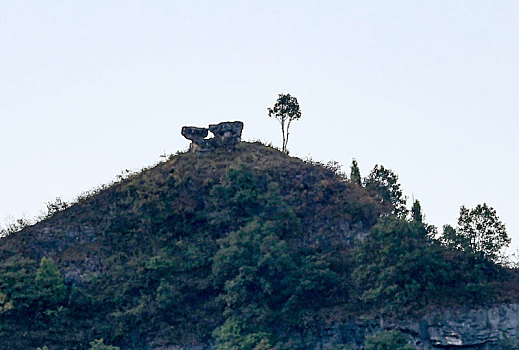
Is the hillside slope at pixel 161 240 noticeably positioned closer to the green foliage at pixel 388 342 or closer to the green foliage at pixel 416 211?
the green foliage at pixel 416 211

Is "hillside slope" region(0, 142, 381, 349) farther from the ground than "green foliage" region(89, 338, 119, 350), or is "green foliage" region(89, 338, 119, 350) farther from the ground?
"hillside slope" region(0, 142, 381, 349)

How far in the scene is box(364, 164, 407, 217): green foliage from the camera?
57844 millimetres

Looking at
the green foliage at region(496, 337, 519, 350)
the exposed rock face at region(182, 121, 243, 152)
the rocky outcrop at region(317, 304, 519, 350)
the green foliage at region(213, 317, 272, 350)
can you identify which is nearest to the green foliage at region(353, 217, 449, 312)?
the rocky outcrop at region(317, 304, 519, 350)

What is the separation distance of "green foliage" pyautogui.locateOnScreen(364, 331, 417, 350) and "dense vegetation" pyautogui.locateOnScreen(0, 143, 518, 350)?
0.44 ft

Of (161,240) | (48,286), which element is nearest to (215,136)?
(161,240)

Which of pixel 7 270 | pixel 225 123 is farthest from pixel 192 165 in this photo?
pixel 7 270

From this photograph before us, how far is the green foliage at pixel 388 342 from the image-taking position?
45.1m

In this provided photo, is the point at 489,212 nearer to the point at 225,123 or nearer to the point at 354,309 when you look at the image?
the point at 354,309

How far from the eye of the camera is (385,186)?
5847cm

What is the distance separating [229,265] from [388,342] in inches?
380

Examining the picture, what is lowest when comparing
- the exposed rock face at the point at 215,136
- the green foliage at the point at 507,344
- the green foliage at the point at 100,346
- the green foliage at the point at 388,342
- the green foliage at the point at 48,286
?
the green foliage at the point at 507,344

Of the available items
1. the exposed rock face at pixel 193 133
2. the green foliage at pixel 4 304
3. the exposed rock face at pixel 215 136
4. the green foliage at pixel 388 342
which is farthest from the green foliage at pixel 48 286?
the green foliage at pixel 388 342

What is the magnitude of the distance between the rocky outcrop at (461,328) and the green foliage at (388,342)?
1.71 meters

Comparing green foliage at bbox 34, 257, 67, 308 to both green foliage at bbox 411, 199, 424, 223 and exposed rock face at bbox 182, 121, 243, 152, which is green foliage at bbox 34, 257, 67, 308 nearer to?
exposed rock face at bbox 182, 121, 243, 152
